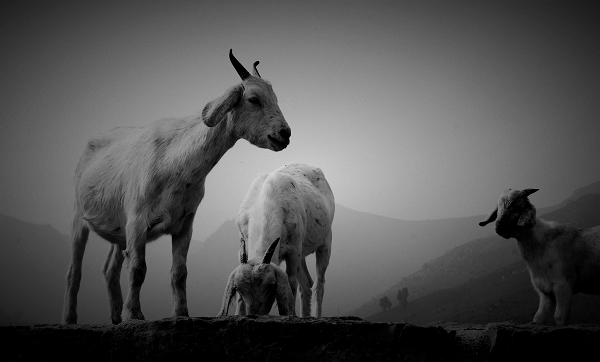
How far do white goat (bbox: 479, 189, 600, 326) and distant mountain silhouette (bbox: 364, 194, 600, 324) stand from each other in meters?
4.17

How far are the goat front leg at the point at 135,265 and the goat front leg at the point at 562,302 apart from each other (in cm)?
538

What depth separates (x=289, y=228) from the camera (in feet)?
21.9

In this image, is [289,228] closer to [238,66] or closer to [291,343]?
[238,66]

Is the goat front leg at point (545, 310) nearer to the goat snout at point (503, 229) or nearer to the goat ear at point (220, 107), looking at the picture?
the goat snout at point (503, 229)

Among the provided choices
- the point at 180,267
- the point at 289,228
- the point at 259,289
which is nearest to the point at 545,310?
the point at 289,228

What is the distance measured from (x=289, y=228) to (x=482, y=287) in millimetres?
12925

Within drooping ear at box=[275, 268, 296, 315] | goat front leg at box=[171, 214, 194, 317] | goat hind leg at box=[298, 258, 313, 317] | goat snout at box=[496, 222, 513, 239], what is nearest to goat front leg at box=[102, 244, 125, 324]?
goat front leg at box=[171, 214, 194, 317]

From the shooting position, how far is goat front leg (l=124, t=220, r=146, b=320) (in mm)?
4090

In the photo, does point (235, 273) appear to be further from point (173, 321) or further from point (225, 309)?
point (173, 321)

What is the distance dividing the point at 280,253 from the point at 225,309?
186cm

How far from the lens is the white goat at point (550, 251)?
6055mm

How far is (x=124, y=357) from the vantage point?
308 cm

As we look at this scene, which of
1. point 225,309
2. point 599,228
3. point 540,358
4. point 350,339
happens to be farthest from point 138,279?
point 599,228

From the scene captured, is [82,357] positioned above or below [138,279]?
below
